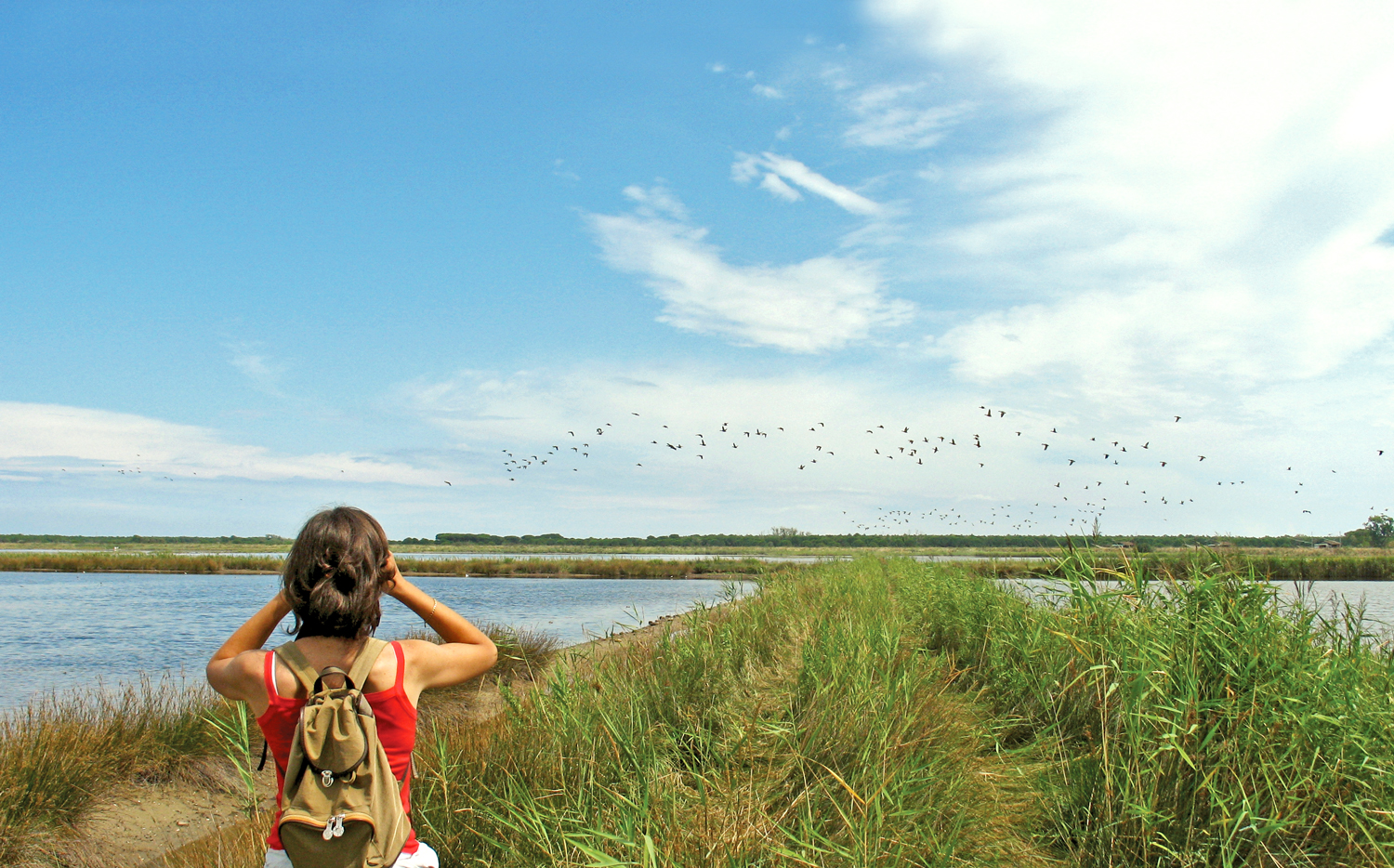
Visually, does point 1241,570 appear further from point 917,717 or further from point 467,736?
point 467,736

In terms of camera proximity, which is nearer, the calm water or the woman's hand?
the woman's hand

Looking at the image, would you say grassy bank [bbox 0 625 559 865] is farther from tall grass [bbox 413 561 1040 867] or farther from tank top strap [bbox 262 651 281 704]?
tank top strap [bbox 262 651 281 704]

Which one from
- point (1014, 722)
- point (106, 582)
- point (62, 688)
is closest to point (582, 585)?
point (106, 582)

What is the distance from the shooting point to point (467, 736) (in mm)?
5457

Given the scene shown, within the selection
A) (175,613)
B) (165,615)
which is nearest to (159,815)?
(165,615)

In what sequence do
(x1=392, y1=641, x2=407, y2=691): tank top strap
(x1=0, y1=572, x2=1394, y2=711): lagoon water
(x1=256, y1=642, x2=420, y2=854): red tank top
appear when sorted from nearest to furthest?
(x1=256, y1=642, x2=420, y2=854): red tank top → (x1=392, y1=641, x2=407, y2=691): tank top strap → (x1=0, y1=572, x2=1394, y2=711): lagoon water

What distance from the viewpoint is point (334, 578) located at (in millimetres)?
2346

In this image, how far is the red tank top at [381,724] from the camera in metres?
2.30

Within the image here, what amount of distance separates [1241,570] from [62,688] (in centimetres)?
1570

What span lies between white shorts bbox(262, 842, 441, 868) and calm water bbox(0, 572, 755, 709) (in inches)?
143

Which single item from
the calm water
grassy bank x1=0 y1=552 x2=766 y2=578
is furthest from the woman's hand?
grassy bank x1=0 y1=552 x2=766 y2=578

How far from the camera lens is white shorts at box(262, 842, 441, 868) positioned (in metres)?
2.27

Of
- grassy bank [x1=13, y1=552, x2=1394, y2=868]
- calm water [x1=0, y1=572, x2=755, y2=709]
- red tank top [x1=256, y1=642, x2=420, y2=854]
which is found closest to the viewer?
red tank top [x1=256, y1=642, x2=420, y2=854]

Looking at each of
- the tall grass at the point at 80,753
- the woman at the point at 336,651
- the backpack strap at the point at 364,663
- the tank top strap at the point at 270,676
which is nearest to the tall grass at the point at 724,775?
the woman at the point at 336,651
